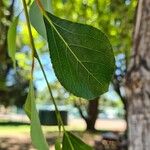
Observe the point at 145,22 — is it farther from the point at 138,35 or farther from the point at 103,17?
the point at 103,17

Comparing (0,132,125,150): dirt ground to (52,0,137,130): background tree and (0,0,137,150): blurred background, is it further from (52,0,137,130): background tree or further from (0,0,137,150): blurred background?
(52,0,137,130): background tree

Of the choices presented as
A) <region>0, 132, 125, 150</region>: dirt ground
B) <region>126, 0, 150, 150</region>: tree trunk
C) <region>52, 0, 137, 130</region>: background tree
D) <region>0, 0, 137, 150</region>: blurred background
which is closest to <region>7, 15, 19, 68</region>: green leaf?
<region>0, 0, 137, 150</region>: blurred background

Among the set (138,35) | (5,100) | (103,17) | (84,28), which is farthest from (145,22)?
(5,100)

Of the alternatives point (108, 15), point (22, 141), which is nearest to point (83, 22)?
point (108, 15)

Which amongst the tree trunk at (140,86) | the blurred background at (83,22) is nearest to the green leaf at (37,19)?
the blurred background at (83,22)

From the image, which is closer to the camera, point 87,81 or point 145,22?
point 87,81

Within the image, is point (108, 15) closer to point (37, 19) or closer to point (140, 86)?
point (140, 86)
